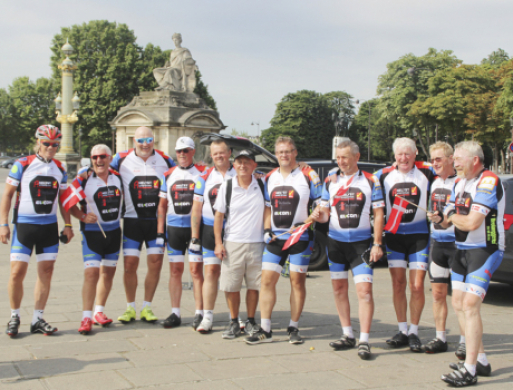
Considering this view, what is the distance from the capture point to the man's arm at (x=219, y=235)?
5.67 metres

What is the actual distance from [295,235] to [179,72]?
79.6 feet

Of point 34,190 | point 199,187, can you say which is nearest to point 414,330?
point 199,187

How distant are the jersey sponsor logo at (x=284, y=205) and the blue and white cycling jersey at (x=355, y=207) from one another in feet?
1.00

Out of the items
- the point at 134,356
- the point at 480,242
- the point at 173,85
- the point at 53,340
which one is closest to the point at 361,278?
the point at 480,242

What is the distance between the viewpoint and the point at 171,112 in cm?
2692

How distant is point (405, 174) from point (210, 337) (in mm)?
2453

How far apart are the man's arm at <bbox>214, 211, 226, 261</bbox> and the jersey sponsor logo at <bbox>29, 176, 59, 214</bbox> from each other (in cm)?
165

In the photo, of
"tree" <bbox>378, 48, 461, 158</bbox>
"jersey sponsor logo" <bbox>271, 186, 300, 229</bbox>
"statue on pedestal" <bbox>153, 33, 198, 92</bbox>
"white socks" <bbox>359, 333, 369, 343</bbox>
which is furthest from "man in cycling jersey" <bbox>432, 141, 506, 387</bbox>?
"tree" <bbox>378, 48, 461, 158</bbox>

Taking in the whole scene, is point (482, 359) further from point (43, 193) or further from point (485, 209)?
point (43, 193)

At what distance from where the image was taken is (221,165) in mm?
5957

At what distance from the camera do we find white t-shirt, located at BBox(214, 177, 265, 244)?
5656 millimetres

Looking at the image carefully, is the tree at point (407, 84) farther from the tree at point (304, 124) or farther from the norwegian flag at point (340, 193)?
the norwegian flag at point (340, 193)

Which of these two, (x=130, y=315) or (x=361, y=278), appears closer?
(x=361, y=278)

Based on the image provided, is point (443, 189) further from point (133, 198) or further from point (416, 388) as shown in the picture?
point (133, 198)
